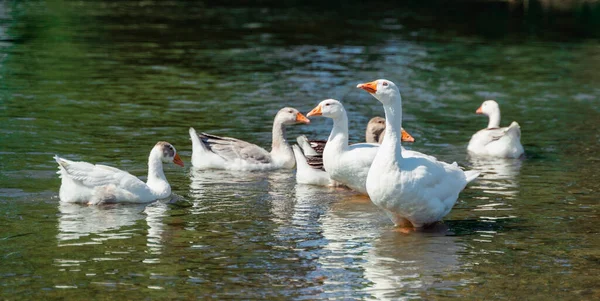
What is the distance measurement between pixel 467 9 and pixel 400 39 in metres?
11.5

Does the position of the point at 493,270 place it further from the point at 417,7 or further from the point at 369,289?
Answer: the point at 417,7

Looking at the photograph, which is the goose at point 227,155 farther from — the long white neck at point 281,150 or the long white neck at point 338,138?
the long white neck at point 338,138

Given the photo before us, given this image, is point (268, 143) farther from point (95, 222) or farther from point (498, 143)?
point (95, 222)

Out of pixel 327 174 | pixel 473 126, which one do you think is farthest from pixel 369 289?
pixel 473 126

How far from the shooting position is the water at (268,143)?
1080 cm

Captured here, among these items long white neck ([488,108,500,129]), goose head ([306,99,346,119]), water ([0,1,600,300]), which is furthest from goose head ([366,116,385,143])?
long white neck ([488,108,500,129])

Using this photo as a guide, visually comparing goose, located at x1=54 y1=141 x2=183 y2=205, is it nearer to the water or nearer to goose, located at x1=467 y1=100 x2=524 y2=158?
the water

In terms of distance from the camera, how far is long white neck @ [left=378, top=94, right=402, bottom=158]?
39.8 ft

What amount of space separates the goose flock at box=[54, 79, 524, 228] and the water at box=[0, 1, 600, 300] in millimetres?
256

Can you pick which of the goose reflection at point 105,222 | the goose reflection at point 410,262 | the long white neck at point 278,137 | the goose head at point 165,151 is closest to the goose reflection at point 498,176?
the goose reflection at point 410,262

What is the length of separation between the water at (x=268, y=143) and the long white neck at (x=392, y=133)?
1040 mm

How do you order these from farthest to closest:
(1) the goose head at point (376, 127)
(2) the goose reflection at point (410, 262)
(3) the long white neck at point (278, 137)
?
1. (3) the long white neck at point (278, 137)
2. (1) the goose head at point (376, 127)
3. (2) the goose reflection at point (410, 262)

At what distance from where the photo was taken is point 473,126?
2134cm

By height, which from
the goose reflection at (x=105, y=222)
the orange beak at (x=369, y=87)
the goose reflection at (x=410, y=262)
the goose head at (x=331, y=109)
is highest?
the orange beak at (x=369, y=87)
